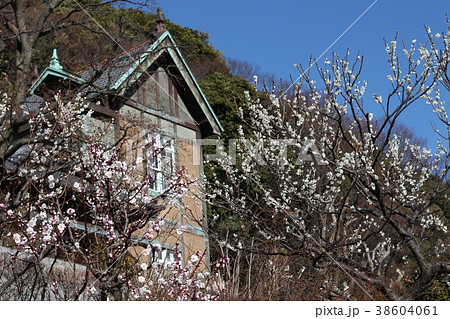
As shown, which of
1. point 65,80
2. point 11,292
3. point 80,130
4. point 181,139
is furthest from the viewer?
point 181,139

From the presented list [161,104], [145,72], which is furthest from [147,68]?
[145,72]

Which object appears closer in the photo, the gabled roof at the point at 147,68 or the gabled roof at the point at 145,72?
the gabled roof at the point at 145,72

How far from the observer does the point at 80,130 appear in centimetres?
1096

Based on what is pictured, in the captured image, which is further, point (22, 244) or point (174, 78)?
point (174, 78)

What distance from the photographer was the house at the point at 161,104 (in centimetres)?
1336

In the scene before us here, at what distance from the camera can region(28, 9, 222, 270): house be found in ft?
43.8

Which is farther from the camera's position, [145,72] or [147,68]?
[147,68]

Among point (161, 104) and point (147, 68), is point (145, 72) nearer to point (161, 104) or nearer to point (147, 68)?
point (147, 68)

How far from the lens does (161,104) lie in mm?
15039

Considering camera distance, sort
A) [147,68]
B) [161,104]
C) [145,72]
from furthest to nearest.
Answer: [161,104] → [147,68] → [145,72]

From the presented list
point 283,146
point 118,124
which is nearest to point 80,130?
point 118,124

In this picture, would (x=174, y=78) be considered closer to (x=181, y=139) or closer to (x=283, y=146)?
(x=181, y=139)

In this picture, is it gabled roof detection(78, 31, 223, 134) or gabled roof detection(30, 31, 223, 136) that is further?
gabled roof detection(78, 31, 223, 134)
